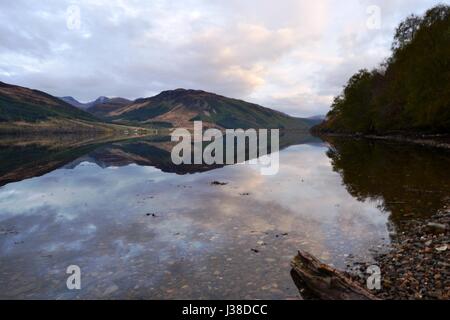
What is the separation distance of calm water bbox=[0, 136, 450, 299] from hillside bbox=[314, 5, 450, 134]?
35.4 m

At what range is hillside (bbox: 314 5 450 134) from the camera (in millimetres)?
64250

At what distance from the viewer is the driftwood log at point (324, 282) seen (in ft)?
34.1

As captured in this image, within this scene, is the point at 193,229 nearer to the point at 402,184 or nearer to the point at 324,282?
the point at 324,282

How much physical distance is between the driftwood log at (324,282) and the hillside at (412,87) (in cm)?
6100

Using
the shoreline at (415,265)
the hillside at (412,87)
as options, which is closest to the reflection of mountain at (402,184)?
the shoreline at (415,265)

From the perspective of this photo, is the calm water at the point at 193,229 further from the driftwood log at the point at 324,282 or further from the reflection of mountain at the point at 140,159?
the reflection of mountain at the point at 140,159

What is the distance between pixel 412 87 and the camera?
229ft

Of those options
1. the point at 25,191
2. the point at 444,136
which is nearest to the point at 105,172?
the point at 25,191

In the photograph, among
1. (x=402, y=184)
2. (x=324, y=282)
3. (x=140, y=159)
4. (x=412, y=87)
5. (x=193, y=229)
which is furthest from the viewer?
(x=412, y=87)

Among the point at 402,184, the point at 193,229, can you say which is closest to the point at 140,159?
the point at 402,184

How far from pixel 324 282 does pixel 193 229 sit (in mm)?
9932

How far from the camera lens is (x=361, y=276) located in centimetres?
1267

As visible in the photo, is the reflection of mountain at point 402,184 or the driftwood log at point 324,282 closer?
the driftwood log at point 324,282
